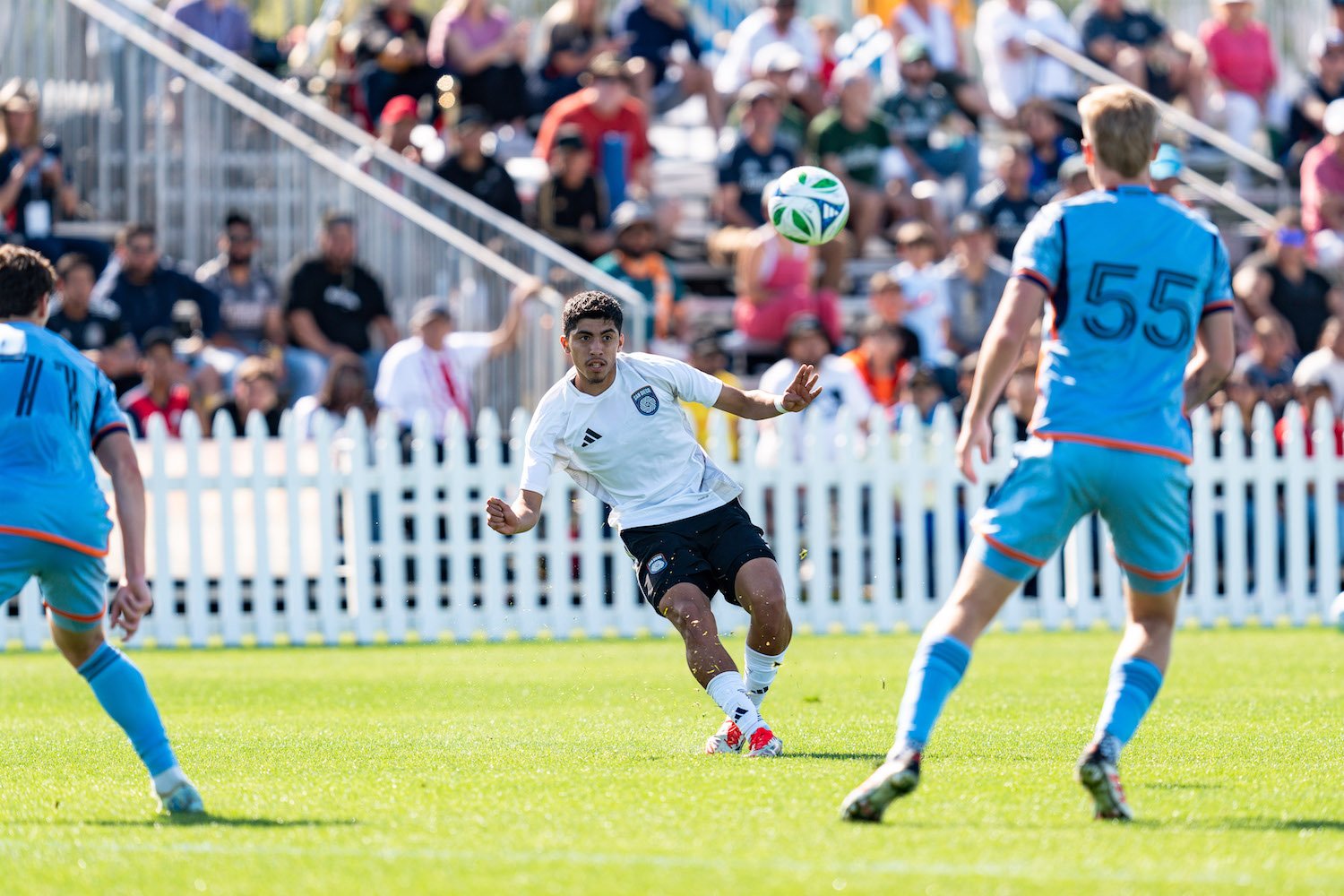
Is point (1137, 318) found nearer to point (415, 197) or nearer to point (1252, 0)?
point (415, 197)

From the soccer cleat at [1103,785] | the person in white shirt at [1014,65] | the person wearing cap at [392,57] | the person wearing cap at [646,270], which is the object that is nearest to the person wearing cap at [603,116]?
the person wearing cap at [392,57]

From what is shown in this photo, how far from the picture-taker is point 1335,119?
19.1 meters

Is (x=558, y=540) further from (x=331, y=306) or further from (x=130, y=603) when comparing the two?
(x=130, y=603)

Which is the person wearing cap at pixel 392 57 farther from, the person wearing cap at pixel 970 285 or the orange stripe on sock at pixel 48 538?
the orange stripe on sock at pixel 48 538

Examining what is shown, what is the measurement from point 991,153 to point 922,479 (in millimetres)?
8429

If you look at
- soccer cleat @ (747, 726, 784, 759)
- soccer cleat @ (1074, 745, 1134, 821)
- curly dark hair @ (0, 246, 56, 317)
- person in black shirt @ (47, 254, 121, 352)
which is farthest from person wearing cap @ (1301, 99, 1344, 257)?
curly dark hair @ (0, 246, 56, 317)

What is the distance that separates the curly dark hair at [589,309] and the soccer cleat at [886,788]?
2863 mm

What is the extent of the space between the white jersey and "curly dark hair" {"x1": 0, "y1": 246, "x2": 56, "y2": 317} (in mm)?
2336

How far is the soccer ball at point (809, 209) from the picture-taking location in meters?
9.30

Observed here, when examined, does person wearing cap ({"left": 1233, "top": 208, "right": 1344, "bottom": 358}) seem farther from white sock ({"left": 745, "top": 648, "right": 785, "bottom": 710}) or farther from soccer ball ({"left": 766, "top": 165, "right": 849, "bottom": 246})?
white sock ({"left": 745, "top": 648, "right": 785, "bottom": 710})

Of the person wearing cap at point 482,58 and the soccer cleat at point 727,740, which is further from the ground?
the person wearing cap at point 482,58

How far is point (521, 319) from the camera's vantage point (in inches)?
619

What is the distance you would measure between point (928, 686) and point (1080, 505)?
0.68 m

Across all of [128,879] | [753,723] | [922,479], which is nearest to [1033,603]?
[922,479]
